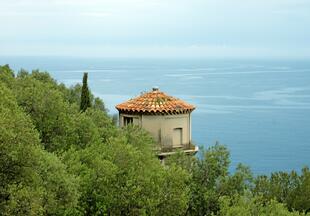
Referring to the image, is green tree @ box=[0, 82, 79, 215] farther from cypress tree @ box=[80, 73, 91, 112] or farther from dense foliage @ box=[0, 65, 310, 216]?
cypress tree @ box=[80, 73, 91, 112]

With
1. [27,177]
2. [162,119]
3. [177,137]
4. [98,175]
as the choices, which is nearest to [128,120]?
[162,119]

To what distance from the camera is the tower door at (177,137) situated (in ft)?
112

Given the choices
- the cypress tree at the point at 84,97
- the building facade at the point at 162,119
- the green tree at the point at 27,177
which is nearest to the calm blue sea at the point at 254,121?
the building facade at the point at 162,119

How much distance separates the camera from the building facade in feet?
110

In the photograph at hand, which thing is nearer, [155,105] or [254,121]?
[155,105]

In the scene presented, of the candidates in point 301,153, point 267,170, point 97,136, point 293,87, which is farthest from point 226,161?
point 293,87

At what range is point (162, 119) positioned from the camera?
33531mm

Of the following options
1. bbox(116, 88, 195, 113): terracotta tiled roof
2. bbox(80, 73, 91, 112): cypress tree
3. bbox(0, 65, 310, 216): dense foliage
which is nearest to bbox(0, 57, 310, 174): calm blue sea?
bbox(116, 88, 195, 113): terracotta tiled roof

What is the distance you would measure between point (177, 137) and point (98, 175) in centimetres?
1451

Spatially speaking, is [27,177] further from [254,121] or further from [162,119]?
[254,121]

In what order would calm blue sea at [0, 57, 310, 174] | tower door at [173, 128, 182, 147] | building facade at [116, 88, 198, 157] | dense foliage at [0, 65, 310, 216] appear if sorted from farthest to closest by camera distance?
calm blue sea at [0, 57, 310, 174]
tower door at [173, 128, 182, 147]
building facade at [116, 88, 198, 157]
dense foliage at [0, 65, 310, 216]

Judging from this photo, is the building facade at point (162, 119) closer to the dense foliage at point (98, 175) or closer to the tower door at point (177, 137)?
the tower door at point (177, 137)

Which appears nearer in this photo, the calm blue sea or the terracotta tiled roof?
the terracotta tiled roof

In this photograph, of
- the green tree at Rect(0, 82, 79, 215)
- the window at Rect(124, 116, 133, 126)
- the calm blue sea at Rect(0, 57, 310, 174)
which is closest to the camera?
the green tree at Rect(0, 82, 79, 215)
